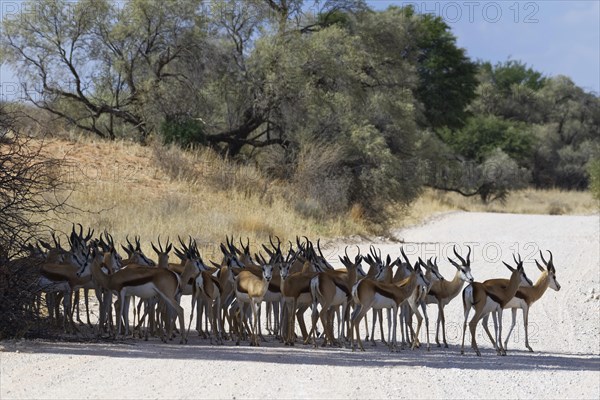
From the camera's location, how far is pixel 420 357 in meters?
11.2

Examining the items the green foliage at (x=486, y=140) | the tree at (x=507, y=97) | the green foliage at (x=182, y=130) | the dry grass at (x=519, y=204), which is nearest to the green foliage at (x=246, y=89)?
the green foliage at (x=182, y=130)

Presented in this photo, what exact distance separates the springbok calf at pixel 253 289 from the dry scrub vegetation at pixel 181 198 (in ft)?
22.7

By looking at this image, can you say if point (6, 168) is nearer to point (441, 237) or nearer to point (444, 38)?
point (441, 237)

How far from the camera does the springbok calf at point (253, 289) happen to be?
12.0 m

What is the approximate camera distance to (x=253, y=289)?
39.9 ft

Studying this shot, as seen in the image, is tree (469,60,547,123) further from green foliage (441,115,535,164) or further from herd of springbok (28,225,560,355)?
herd of springbok (28,225,560,355)

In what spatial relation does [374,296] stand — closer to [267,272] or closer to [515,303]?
[267,272]

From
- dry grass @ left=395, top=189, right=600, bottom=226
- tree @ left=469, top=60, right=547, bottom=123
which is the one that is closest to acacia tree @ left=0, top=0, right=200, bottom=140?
dry grass @ left=395, top=189, right=600, bottom=226

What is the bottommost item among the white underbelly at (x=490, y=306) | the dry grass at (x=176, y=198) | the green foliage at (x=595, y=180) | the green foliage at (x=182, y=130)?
the white underbelly at (x=490, y=306)

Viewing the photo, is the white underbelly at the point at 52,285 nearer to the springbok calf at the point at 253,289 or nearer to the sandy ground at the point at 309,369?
the sandy ground at the point at 309,369

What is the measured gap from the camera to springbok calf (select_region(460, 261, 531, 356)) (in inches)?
476

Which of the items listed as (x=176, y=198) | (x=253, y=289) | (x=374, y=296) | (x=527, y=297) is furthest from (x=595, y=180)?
(x=253, y=289)

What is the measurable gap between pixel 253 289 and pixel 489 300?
3.09 m

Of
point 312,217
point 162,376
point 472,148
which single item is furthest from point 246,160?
point 472,148
